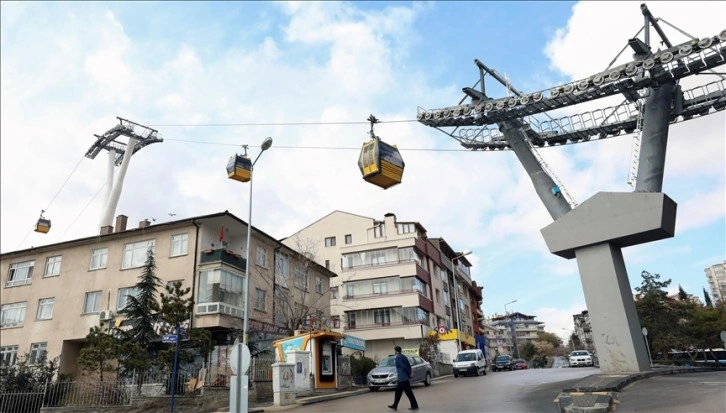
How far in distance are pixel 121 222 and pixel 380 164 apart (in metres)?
26.4

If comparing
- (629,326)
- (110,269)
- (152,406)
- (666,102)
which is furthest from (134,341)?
(666,102)

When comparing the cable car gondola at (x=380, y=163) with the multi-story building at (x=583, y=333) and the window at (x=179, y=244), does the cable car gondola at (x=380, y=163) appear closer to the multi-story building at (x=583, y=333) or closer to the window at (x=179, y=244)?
the window at (x=179, y=244)

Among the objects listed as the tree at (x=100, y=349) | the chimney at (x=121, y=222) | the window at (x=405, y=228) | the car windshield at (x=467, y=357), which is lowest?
the car windshield at (x=467, y=357)

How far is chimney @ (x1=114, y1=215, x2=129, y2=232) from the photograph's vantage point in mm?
34438

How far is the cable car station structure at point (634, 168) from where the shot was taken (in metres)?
18.2

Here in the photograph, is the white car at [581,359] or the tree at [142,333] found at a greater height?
the tree at [142,333]

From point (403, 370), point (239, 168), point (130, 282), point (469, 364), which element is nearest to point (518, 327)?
point (469, 364)

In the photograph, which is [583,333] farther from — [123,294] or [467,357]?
[123,294]

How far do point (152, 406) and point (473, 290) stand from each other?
70.9 metres

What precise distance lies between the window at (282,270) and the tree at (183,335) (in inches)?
524

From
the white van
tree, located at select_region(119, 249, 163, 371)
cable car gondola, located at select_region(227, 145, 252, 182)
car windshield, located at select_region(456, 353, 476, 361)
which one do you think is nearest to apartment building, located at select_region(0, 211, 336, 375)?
tree, located at select_region(119, 249, 163, 371)

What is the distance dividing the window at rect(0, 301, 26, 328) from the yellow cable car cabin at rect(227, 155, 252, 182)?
907 inches

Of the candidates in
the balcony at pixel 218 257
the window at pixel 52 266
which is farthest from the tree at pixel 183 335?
the window at pixel 52 266

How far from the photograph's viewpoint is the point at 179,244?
98.4 ft
